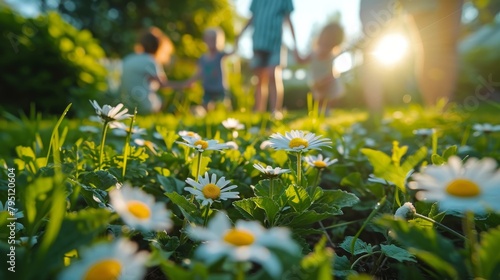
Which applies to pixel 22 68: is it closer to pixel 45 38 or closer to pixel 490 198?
pixel 45 38

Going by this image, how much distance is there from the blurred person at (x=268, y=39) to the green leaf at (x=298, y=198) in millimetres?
3487

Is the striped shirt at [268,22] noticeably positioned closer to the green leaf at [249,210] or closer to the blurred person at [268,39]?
the blurred person at [268,39]

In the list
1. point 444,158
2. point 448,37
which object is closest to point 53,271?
point 444,158

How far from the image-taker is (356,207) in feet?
3.66

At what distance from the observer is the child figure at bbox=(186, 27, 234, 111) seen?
5.95 m

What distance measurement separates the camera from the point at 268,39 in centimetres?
455

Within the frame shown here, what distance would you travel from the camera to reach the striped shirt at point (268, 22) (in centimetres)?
445

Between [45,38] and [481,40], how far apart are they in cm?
1564

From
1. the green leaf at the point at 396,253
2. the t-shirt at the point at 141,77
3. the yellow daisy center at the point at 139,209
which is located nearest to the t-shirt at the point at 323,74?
the t-shirt at the point at 141,77

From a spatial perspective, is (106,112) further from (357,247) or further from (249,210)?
(357,247)

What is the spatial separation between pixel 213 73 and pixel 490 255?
223 inches

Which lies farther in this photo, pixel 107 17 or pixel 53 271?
pixel 107 17

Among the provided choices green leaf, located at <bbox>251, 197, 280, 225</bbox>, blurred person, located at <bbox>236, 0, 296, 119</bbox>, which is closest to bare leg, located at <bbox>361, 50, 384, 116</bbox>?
blurred person, located at <bbox>236, 0, 296, 119</bbox>

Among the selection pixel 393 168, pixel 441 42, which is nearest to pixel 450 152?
pixel 393 168
